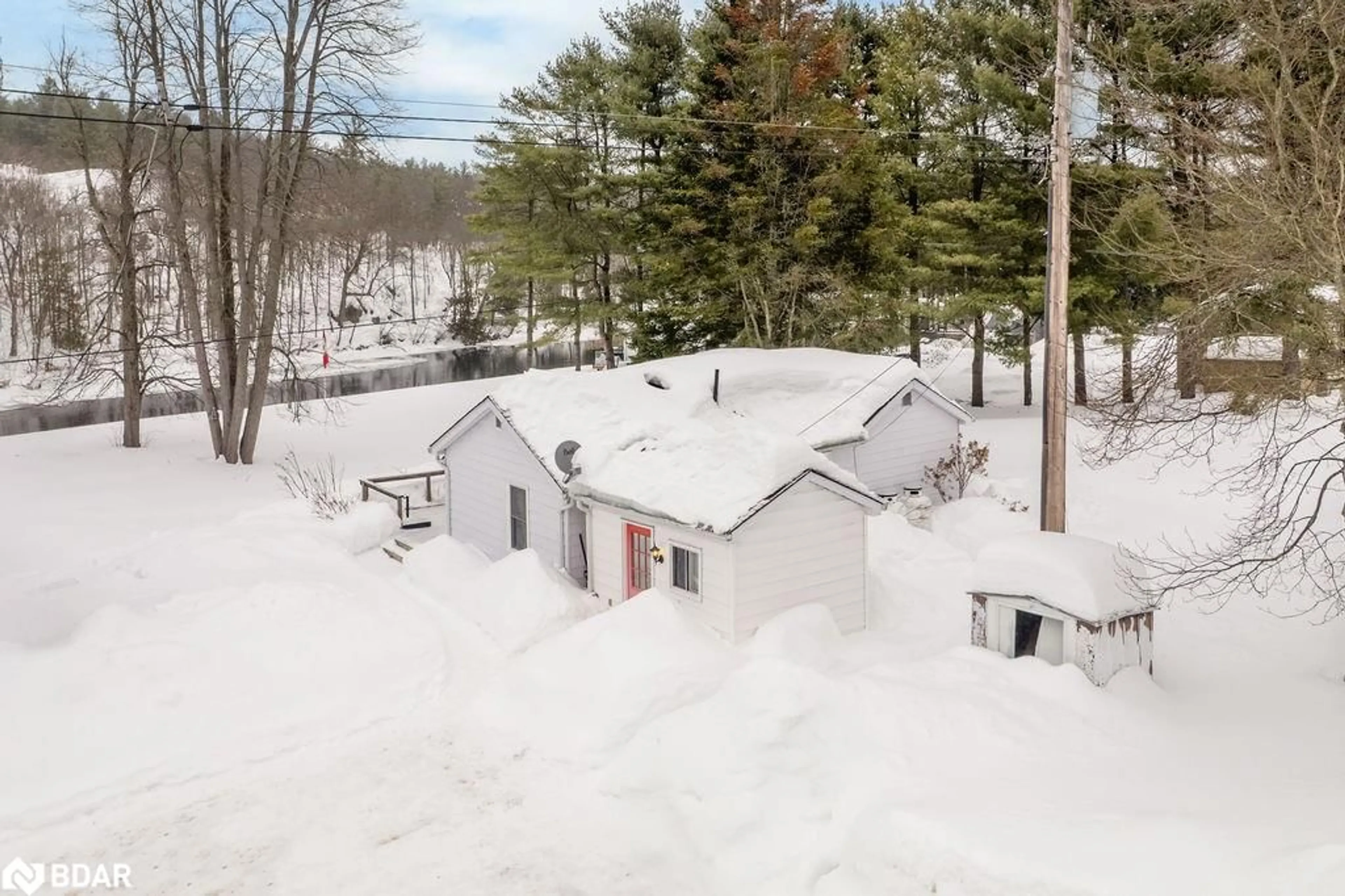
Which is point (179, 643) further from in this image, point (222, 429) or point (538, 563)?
point (222, 429)

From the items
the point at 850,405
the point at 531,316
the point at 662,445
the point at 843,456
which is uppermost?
the point at 531,316

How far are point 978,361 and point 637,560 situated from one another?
20.9m

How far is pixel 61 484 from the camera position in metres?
23.9

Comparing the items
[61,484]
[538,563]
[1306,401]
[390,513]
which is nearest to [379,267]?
[61,484]

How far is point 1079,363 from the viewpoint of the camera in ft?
96.6

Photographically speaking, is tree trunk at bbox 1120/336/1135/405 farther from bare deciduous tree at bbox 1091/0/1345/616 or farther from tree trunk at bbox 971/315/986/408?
tree trunk at bbox 971/315/986/408

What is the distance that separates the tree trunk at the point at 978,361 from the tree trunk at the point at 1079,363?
2739 mm

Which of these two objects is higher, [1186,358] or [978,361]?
[978,361]

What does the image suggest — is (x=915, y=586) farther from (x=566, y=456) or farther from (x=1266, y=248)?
(x=1266, y=248)

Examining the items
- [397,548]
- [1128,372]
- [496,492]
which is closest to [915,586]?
[1128,372]

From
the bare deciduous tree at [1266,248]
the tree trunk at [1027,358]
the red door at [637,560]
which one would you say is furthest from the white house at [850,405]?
the tree trunk at [1027,358]

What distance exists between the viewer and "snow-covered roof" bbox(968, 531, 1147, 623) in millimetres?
11070

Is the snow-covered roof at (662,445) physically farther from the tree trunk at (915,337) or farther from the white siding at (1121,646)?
the tree trunk at (915,337)

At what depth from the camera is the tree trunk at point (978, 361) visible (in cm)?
3089
